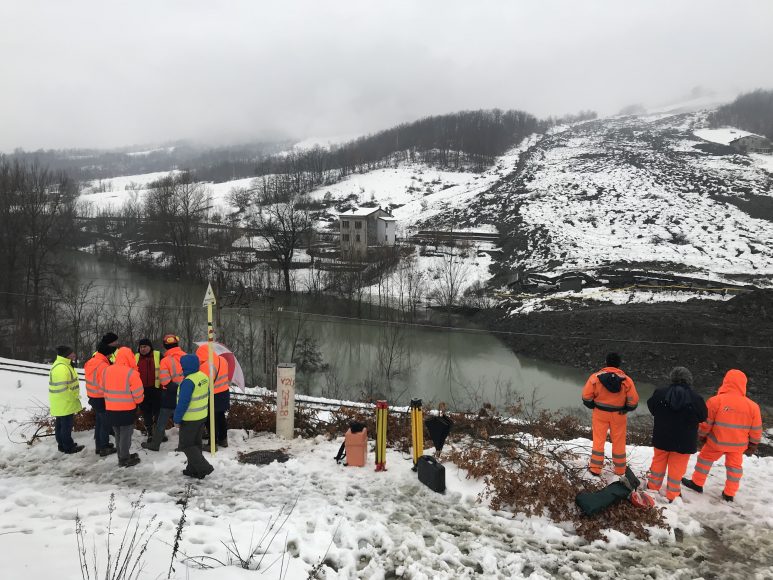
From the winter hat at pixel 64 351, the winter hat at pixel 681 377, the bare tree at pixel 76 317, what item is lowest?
the bare tree at pixel 76 317

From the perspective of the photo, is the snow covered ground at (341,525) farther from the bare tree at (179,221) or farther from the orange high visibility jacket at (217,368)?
the bare tree at (179,221)

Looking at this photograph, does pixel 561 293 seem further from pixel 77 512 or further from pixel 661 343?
pixel 77 512

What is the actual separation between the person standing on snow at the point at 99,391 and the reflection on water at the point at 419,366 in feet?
42.4

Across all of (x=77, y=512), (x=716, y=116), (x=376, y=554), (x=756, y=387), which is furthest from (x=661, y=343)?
(x=716, y=116)

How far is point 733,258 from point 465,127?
121 meters

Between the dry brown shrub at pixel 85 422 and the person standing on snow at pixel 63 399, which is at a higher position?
the person standing on snow at pixel 63 399

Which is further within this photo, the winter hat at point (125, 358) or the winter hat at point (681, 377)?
the winter hat at point (125, 358)

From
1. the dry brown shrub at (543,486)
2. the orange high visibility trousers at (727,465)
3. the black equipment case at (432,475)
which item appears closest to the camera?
the dry brown shrub at (543,486)

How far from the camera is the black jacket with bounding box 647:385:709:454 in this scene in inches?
244

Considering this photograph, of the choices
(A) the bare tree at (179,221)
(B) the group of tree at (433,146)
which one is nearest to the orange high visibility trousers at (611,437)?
(A) the bare tree at (179,221)

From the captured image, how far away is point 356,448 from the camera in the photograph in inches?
289

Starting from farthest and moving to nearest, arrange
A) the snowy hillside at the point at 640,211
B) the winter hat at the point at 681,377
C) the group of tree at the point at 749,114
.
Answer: the group of tree at the point at 749,114 < the snowy hillside at the point at 640,211 < the winter hat at the point at 681,377

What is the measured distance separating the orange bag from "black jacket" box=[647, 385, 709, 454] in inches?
170

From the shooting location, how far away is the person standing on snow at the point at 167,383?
24.8ft
